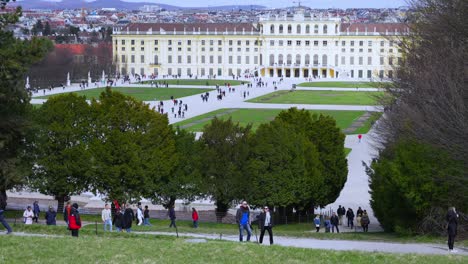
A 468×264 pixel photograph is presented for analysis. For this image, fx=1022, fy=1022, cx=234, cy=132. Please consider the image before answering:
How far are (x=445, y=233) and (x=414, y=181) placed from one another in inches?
63.8

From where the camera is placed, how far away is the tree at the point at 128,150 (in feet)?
86.6

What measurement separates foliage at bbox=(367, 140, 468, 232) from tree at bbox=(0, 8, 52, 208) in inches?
309

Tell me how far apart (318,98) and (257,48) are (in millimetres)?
40574

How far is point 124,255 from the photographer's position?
43.7 ft

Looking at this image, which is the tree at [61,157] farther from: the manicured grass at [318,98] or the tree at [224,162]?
the manicured grass at [318,98]

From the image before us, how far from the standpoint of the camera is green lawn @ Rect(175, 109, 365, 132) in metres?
51.2

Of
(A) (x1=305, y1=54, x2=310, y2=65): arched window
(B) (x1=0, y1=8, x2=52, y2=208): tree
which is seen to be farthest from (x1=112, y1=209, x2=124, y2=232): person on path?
(A) (x1=305, y1=54, x2=310, y2=65): arched window

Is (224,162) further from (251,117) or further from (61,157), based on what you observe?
(251,117)

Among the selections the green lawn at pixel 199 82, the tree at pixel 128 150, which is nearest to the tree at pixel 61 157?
the tree at pixel 128 150

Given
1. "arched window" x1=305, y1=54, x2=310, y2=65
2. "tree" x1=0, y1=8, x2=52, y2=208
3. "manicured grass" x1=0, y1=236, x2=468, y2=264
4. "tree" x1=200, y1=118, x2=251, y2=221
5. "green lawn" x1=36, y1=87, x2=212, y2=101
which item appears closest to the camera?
"manicured grass" x1=0, y1=236, x2=468, y2=264

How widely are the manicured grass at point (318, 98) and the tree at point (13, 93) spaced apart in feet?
138

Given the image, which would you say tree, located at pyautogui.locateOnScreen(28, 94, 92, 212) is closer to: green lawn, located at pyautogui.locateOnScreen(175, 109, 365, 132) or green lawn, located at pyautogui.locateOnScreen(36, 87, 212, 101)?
green lawn, located at pyautogui.locateOnScreen(175, 109, 365, 132)

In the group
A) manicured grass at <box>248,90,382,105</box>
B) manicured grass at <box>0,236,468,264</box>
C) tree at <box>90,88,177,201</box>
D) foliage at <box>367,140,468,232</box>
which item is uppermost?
manicured grass at <box>248,90,382,105</box>

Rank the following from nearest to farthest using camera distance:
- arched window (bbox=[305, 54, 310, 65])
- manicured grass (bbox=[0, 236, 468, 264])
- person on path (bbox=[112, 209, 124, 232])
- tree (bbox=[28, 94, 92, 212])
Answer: manicured grass (bbox=[0, 236, 468, 264]) < person on path (bbox=[112, 209, 124, 232]) < tree (bbox=[28, 94, 92, 212]) < arched window (bbox=[305, 54, 310, 65])
